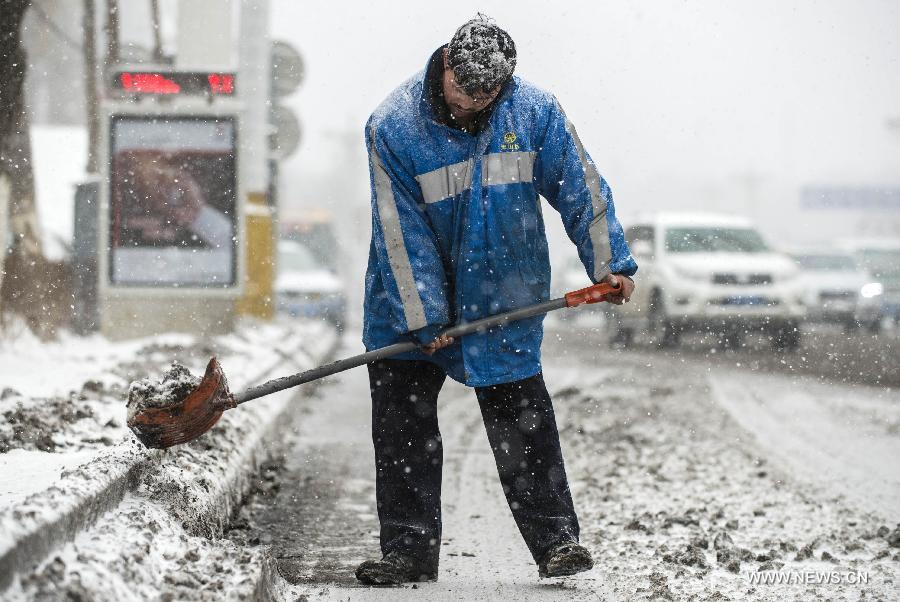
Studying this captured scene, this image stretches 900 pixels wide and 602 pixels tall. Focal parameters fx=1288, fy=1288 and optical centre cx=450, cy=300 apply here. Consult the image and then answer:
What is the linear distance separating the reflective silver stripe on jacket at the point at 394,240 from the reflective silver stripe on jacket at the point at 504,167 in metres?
0.29

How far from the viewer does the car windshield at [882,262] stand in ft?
75.4

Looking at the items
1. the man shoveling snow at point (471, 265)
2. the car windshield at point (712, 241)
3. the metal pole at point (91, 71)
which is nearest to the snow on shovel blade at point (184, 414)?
the man shoveling snow at point (471, 265)

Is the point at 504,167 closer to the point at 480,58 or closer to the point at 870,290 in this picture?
the point at 480,58

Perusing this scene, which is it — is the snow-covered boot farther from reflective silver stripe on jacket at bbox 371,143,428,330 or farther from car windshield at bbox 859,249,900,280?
car windshield at bbox 859,249,900,280

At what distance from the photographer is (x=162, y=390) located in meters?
3.93

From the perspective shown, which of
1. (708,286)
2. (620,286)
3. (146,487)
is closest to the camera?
(146,487)

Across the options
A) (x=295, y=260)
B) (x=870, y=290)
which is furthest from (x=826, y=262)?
(x=295, y=260)

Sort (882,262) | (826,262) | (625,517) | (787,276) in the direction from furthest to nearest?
(882,262), (826,262), (787,276), (625,517)

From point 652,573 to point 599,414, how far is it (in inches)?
183

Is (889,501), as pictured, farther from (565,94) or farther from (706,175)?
(706,175)

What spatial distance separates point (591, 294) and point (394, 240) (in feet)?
2.04

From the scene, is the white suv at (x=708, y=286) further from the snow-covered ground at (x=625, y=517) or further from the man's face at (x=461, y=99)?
the man's face at (x=461, y=99)

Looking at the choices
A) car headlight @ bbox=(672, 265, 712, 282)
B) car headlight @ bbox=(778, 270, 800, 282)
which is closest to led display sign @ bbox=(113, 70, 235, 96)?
car headlight @ bbox=(672, 265, 712, 282)

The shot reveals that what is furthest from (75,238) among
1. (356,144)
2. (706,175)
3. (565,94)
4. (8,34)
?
(706,175)
